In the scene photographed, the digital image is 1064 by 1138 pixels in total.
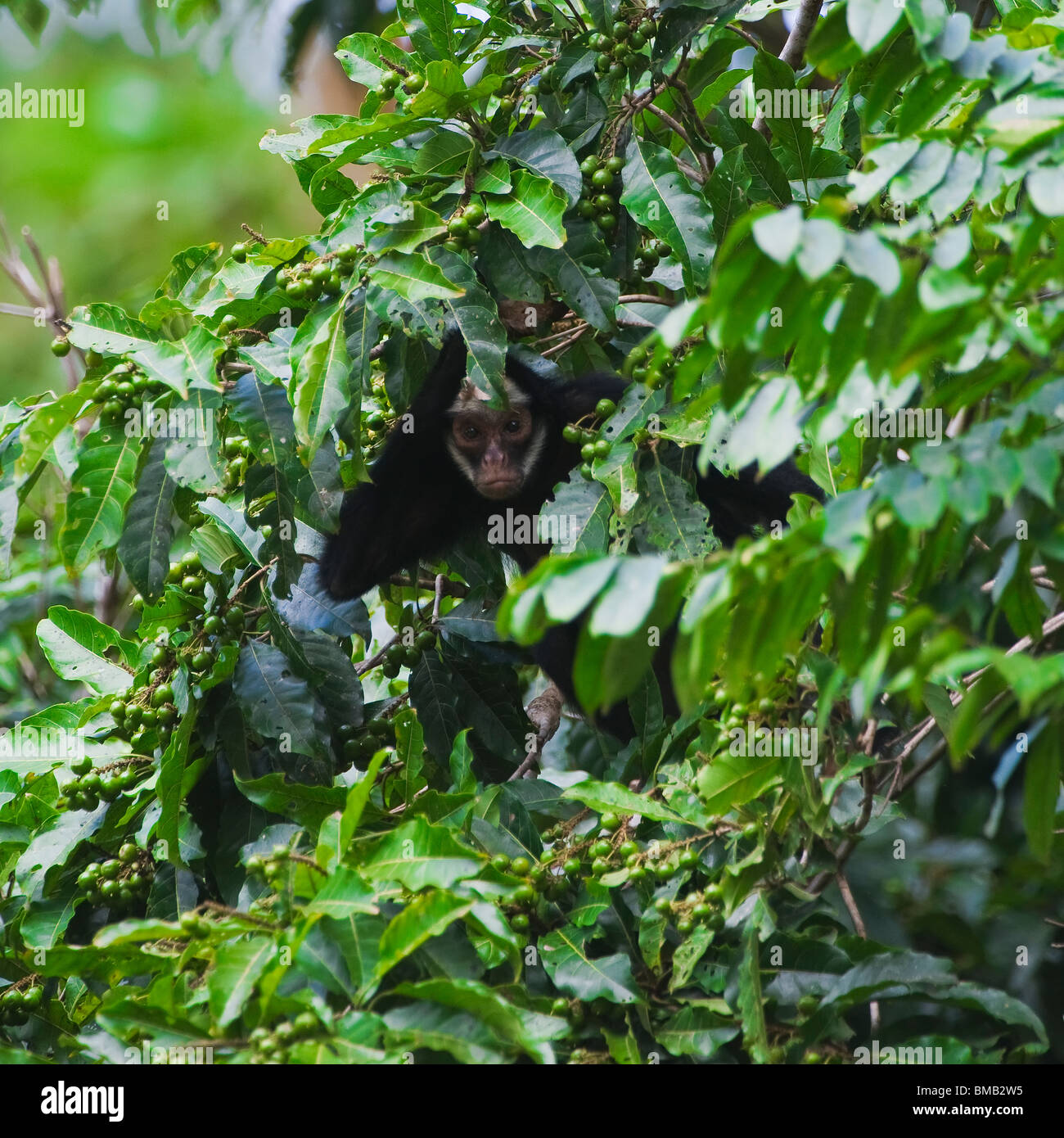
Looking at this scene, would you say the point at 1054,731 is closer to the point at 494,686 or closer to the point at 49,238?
the point at 494,686

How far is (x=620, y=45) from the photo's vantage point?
3.35 metres

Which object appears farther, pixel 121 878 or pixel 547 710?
pixel 547 710

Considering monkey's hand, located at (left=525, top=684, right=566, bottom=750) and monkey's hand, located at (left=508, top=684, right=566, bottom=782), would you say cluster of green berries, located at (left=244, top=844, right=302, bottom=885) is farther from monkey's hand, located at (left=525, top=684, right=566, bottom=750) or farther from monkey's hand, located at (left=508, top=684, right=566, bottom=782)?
monkey's hand, located at (left=525, top=684, right=566, bottom=750)

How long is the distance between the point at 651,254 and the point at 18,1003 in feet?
8.83

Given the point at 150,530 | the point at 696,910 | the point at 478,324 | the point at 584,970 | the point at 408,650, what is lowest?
the point at 584,970

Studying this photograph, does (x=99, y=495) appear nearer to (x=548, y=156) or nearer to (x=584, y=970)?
(x=548, y=156)

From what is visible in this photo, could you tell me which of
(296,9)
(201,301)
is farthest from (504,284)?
(296,9)

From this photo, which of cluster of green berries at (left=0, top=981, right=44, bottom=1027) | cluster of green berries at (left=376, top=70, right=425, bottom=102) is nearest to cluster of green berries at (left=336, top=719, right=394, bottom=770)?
cluster of green berries at (left=0, top=981, right=44, bottom=1027)

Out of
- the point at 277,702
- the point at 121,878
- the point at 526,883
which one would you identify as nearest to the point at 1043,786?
the point at 526,883

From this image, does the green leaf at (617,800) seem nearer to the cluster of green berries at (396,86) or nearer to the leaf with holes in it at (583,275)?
the leaf with holes in it at (583,275)

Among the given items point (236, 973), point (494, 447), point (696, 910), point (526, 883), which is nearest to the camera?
point (236, 973)

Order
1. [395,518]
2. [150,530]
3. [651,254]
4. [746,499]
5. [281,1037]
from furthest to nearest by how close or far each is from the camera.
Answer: [395,518] < [746,499] < [651,254] < [150,530] < [281,1037]

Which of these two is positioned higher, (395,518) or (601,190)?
(601,190)

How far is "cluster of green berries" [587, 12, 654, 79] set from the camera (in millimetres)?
3342
